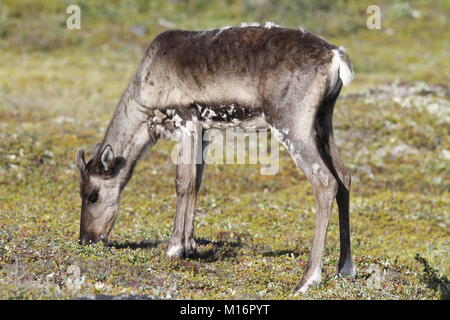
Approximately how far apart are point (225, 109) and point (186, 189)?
6.22 ft

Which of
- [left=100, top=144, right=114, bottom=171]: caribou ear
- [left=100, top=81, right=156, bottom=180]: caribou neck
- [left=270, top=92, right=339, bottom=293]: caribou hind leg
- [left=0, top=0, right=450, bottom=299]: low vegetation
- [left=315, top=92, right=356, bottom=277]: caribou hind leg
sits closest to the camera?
[left=270, top=92, right=339, bottom=293]: caribou hind leg

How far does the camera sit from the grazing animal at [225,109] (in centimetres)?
1081

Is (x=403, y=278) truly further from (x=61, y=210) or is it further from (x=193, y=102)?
(x=61, y=210)

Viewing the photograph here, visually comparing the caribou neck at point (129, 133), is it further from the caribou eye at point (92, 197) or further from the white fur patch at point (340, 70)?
the white fur patch at point (340, 70)

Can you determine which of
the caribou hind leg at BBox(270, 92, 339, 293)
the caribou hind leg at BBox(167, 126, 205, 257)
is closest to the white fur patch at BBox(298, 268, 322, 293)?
the caribou hind leg at BBox(270, 92, 339, 293)

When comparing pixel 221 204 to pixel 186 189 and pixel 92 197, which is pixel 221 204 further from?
pixel 186 189

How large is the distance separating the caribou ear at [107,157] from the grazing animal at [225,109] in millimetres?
20

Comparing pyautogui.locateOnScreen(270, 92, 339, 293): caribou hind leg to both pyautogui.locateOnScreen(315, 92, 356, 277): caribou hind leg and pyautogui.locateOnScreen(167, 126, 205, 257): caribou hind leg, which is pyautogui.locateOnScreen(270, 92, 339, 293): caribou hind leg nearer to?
pyautogui.locateOnScreen(315, 92, 356, 277): caribou hind leg

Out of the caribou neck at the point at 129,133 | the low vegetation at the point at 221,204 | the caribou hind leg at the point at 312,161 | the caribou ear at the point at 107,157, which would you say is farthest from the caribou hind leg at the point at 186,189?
the caribou hind leg at the point at 312,161

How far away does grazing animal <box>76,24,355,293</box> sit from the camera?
Result: 10812 millimetres

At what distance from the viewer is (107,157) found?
13.2 meters

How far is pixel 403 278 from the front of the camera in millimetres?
12062

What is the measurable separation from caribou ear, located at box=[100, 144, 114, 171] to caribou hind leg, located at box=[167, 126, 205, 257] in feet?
4.55

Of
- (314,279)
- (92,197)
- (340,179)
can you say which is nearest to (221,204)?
(92,197)
